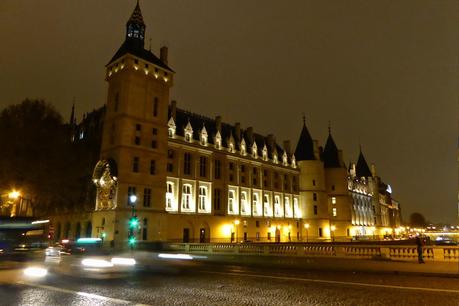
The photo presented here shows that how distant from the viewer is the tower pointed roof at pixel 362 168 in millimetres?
107375

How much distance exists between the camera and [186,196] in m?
51.4

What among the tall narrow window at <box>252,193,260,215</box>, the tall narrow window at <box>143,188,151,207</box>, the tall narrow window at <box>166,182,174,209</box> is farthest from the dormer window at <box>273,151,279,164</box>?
the tall narrow window at <box>143,188,151,207</box>

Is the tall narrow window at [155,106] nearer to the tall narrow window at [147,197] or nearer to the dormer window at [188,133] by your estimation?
the dormer window at [188,133]

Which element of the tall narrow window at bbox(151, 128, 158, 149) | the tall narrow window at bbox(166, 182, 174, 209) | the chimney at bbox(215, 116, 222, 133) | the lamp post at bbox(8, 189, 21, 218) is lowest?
the lamp post at bbox(8, 189, 21, 218)

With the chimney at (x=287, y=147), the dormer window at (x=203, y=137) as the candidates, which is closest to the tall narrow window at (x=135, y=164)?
the dormer window at (x=203, y=137)

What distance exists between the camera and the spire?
52250 mm

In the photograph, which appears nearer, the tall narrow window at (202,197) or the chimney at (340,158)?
the tall narrow window at (202,197)

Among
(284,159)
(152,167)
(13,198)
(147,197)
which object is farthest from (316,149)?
(13,198)

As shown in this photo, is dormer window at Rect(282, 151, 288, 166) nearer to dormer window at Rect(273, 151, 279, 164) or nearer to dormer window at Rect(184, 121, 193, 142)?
dormer window at Rect(273, 151, 279, 164)

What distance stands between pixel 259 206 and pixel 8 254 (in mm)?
43943

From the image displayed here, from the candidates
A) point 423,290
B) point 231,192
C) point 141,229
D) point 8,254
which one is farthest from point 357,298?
point 231,192

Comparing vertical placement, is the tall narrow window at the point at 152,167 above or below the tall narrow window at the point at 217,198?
above

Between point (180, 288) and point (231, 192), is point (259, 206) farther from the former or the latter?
point (180, 288)

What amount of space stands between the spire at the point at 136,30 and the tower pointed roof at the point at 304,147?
133ft
